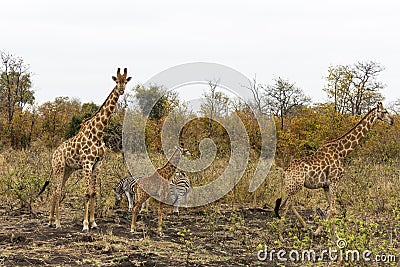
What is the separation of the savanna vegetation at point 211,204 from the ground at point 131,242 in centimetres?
2

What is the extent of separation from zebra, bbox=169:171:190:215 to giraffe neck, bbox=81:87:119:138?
2.11 meters

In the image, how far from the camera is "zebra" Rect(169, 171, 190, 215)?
10252mm

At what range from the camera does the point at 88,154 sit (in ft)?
28.1

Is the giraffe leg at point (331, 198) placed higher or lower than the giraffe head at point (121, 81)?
lower

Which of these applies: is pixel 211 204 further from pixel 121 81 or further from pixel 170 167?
pixel 121 81

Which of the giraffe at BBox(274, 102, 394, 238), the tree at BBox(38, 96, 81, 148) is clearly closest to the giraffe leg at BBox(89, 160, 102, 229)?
the giraffe at BBox(274, 102, 394, 238)

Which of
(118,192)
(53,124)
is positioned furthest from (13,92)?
(118,192)

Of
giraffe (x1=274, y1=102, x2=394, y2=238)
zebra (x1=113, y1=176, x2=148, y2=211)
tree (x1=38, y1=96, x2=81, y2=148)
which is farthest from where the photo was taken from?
tree (x1=38, y1=96, x2=81, y2=148)

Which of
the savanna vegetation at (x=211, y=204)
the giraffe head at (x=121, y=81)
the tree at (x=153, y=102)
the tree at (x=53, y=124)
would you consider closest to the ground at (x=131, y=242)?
the savanna vegetation at (x=211, y=204)

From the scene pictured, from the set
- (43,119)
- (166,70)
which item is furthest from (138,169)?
(43,119)

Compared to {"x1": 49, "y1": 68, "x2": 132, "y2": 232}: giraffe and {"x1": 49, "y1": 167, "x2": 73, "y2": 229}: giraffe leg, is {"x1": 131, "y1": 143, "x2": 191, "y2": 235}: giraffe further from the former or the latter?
{"x1": 49, "y1": 167, "x2": 73, "y2": 229}: giraffe leg

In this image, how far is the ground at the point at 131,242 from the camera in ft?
21.7

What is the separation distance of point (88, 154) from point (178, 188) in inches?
94.9

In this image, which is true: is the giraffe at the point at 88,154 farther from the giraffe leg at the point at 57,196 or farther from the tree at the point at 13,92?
the tree at the point at 13,92
